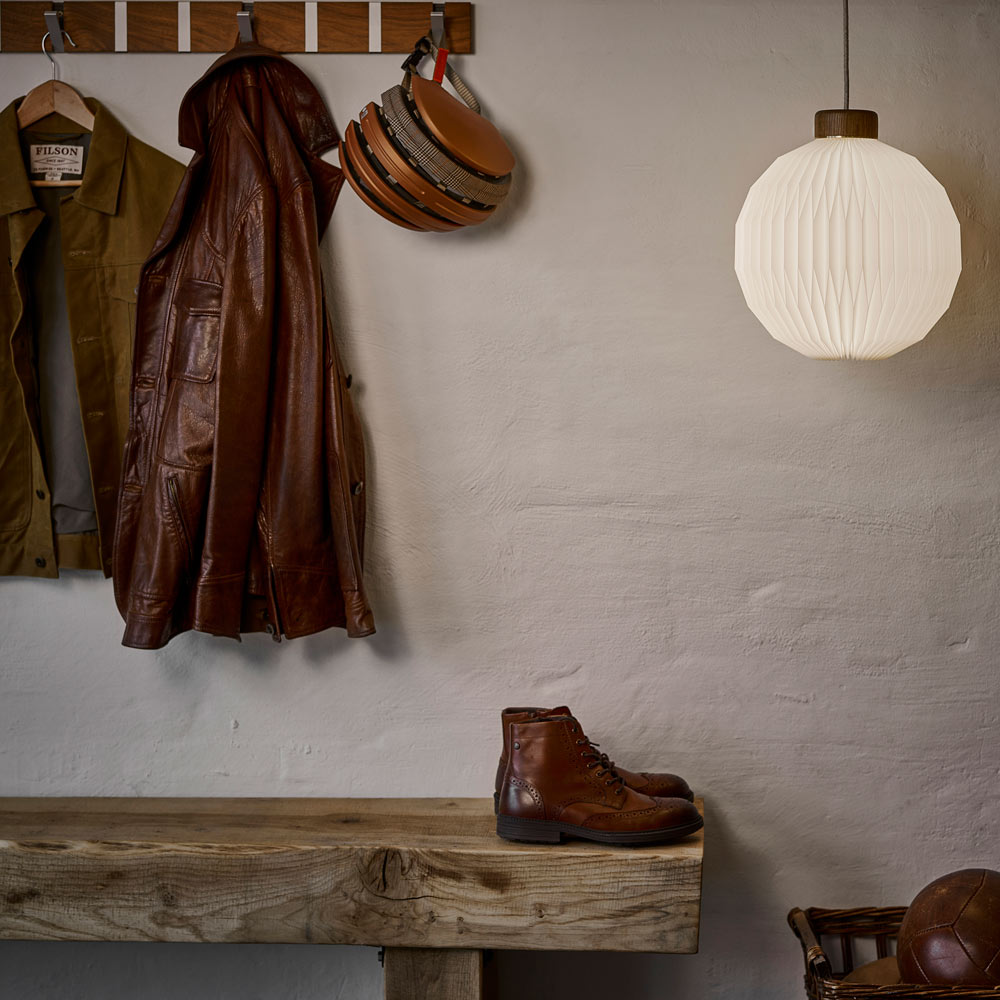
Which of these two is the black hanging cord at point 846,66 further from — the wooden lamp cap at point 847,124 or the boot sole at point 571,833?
the boot sole at point 571,833

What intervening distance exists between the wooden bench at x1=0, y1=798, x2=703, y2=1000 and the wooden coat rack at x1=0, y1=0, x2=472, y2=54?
162 centimetres

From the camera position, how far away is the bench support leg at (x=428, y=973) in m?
1.93

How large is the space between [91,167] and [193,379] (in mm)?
511

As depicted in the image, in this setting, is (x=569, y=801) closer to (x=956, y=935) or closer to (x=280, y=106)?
(x=956, y=935)

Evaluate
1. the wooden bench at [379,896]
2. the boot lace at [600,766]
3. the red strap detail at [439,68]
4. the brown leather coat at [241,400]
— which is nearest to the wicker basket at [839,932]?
the wooden bench at [379,896]

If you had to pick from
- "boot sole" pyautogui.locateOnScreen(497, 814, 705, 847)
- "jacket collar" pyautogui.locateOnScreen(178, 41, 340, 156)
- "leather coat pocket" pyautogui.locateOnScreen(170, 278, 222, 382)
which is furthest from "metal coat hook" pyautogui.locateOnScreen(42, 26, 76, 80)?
"boot sole" pyautogui.locateOnScreen(497, 814, 705, 847)

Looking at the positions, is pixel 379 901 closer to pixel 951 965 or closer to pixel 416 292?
pixel 951 965

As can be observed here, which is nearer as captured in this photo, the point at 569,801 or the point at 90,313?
the point at 569,801

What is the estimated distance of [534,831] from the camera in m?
1.94

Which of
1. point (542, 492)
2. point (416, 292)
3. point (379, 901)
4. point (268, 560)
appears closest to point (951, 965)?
point (379, 901)

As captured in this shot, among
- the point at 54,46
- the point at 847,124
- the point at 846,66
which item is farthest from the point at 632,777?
the point at 54,46

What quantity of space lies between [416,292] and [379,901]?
1.23 metres

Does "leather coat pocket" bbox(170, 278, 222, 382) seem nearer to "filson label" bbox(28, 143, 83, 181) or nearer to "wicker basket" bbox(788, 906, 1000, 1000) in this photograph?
"filson label" bbox(28, 143, 83, 181)

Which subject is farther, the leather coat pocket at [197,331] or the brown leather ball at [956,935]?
the leather coat pocket at [197,331]
